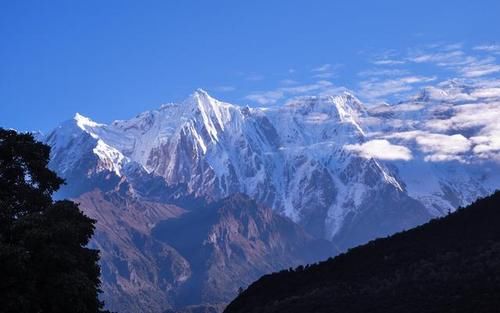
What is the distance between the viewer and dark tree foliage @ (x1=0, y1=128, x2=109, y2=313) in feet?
196

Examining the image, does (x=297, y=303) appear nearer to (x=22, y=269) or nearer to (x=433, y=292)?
(x=433, y=292)

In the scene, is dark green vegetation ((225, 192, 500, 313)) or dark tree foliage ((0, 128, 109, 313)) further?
dark green vegetation ((225, 192, 500, 313))

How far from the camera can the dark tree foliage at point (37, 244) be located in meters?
59.6

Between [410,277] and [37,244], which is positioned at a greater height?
[37,244]

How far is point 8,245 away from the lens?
59.1 meters

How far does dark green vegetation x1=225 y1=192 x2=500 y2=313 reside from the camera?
82000mm

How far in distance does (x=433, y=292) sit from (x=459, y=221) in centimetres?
3217

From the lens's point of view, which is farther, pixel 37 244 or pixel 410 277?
pixel 410 277

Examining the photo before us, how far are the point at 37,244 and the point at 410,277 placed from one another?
151 ft

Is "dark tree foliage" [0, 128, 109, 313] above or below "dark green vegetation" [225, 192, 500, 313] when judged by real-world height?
above

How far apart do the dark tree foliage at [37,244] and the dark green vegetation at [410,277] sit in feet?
96.2

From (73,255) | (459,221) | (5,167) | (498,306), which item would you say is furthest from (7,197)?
(459,221)

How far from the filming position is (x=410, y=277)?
9525 centimetres

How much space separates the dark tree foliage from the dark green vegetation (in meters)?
29.3
